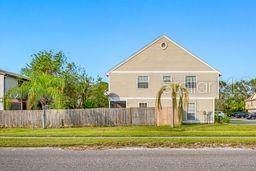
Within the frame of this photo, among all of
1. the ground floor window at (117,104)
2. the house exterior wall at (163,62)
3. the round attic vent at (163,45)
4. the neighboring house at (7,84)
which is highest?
the round attic vent at (163,45)

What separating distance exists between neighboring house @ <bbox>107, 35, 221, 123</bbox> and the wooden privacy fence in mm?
5677

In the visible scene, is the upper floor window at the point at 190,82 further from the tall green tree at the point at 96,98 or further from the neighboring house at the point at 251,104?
the neighboring house at the point at 251,104

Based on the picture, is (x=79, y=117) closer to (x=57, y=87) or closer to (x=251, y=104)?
(x=57, y=87)

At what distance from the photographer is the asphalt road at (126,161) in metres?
11.6

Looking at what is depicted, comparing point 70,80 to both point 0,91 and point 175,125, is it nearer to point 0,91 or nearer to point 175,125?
point 0,91

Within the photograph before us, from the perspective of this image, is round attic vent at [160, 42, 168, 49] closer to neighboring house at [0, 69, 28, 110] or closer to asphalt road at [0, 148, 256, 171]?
neighboring house at [0, 69, 28, 110]

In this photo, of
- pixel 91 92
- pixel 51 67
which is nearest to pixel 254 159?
pixel 91 92

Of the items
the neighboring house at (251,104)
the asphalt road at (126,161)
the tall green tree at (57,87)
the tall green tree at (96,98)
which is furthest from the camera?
the neighboring house at (251,104)

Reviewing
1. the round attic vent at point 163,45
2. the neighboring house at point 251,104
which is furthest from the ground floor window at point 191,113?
the neighboring house at point 251,104

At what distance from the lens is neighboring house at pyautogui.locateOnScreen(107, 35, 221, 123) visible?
4381 centimetres

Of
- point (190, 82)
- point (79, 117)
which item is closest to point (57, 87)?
point (79, 117)

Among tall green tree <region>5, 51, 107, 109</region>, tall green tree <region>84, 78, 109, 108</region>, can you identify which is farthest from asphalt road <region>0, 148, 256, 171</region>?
tall green tree <region>84, 78, 109, 108</region>

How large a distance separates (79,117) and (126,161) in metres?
25.2

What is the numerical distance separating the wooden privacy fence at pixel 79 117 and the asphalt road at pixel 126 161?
2160cm
